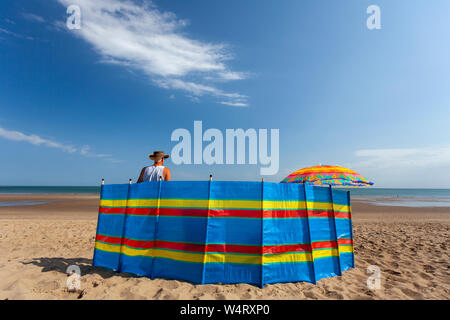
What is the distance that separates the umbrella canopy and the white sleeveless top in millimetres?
3459

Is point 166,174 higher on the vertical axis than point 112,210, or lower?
higher

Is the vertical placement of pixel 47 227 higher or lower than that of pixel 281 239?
lower

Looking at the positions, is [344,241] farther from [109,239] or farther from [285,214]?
[109,239]

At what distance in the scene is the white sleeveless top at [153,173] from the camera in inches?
204

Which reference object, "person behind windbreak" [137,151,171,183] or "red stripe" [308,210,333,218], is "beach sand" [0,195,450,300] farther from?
"person behind windbreak" [137,151,171,183]

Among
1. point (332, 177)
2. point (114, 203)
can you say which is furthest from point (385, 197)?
point (114, 203)

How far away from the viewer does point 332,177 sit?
18.3ft

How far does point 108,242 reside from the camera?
5.29m

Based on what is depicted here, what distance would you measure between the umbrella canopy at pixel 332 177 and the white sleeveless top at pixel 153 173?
346cm

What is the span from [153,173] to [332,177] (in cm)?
427
